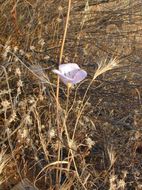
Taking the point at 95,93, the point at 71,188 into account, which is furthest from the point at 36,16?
the point at 71,188

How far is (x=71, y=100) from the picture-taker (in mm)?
2426

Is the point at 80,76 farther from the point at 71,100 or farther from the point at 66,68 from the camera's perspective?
the point at 71,100

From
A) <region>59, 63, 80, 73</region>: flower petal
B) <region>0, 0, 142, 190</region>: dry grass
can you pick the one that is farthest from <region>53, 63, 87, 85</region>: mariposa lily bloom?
<region>0, 0, 142, 190</region>: dry grass

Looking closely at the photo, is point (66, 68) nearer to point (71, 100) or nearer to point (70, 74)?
point (70, 74)

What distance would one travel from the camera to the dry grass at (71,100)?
2037 millimetres

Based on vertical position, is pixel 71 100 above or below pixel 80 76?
below

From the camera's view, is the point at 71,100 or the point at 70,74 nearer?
the point at 70,74

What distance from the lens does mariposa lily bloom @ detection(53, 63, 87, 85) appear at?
154 cm

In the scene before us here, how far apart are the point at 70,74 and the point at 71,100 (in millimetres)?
805

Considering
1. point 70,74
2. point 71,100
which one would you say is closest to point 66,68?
point 70,74

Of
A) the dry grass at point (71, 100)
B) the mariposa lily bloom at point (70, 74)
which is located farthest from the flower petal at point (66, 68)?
the dry grass at point (71, 100)

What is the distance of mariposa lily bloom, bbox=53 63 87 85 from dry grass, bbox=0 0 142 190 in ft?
0.50

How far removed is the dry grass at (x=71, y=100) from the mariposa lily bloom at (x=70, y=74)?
15cm

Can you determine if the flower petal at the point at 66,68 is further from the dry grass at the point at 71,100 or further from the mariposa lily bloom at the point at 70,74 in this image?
the dry grass at the point at 71,100
